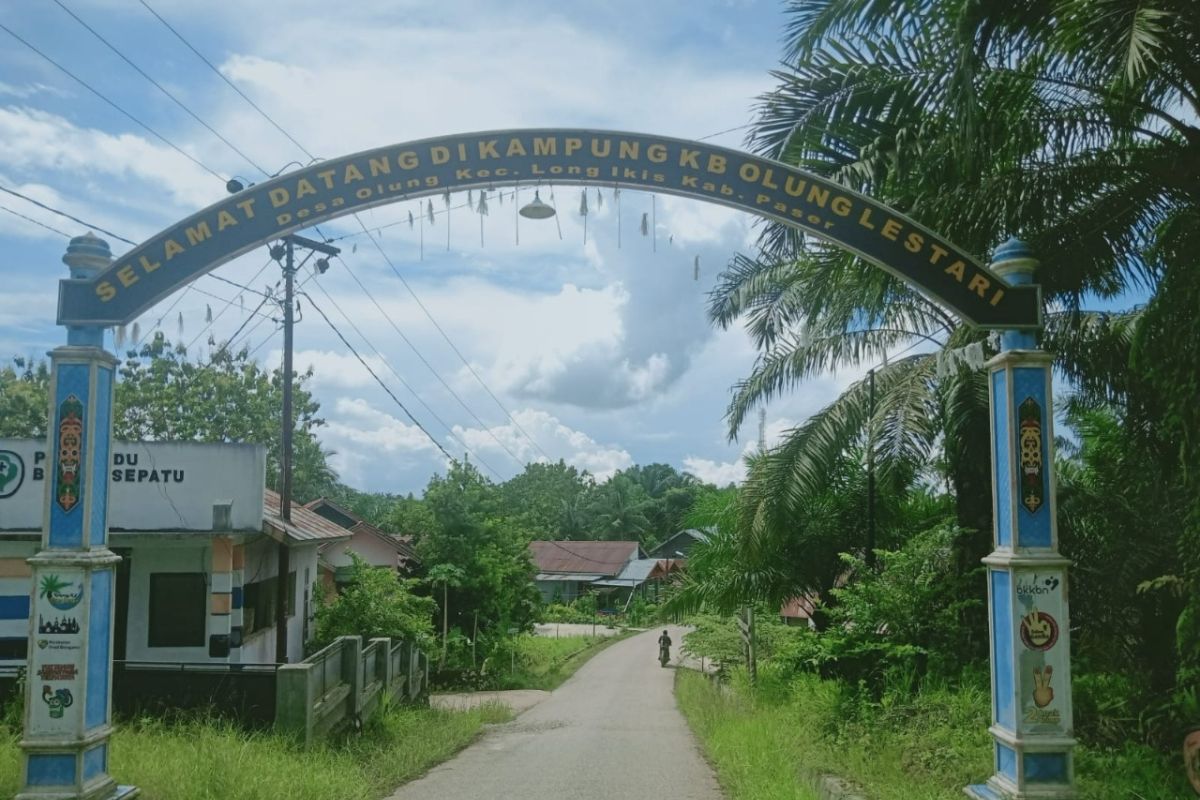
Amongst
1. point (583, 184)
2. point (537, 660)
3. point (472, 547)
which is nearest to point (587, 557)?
point (537, 660)

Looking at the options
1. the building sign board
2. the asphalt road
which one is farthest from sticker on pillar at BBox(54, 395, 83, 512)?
the building sign board

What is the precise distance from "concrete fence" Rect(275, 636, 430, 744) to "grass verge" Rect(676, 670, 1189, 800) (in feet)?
13.3

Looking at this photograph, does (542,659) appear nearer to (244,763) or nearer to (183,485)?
(183,485)

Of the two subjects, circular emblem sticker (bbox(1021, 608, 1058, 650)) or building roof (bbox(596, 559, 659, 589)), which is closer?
circular emblem sticker (bbox(1021, 608, 1058, 650))

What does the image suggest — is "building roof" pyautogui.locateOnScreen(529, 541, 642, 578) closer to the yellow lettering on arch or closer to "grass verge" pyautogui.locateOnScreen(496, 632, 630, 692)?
"grass verge" pyautogui.locateOnScreen(496, 632, 630, 692)

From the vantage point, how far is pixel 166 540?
43.3 feet

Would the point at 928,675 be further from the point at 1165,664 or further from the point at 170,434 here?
the point at 170,434

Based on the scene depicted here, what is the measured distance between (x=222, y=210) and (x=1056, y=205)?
21.7 feet

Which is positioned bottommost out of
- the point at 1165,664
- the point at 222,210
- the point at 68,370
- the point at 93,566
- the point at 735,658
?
the point at 735,658

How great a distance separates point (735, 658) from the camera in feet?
68.4

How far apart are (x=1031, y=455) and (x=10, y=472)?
11.5m

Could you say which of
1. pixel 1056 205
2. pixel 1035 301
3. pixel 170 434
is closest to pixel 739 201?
pixel 1035 301

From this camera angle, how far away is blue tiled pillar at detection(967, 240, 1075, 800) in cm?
603

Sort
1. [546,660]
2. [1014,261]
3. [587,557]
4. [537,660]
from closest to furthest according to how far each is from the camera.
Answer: [1014,261], [537,660], [546,660], [587,557]
